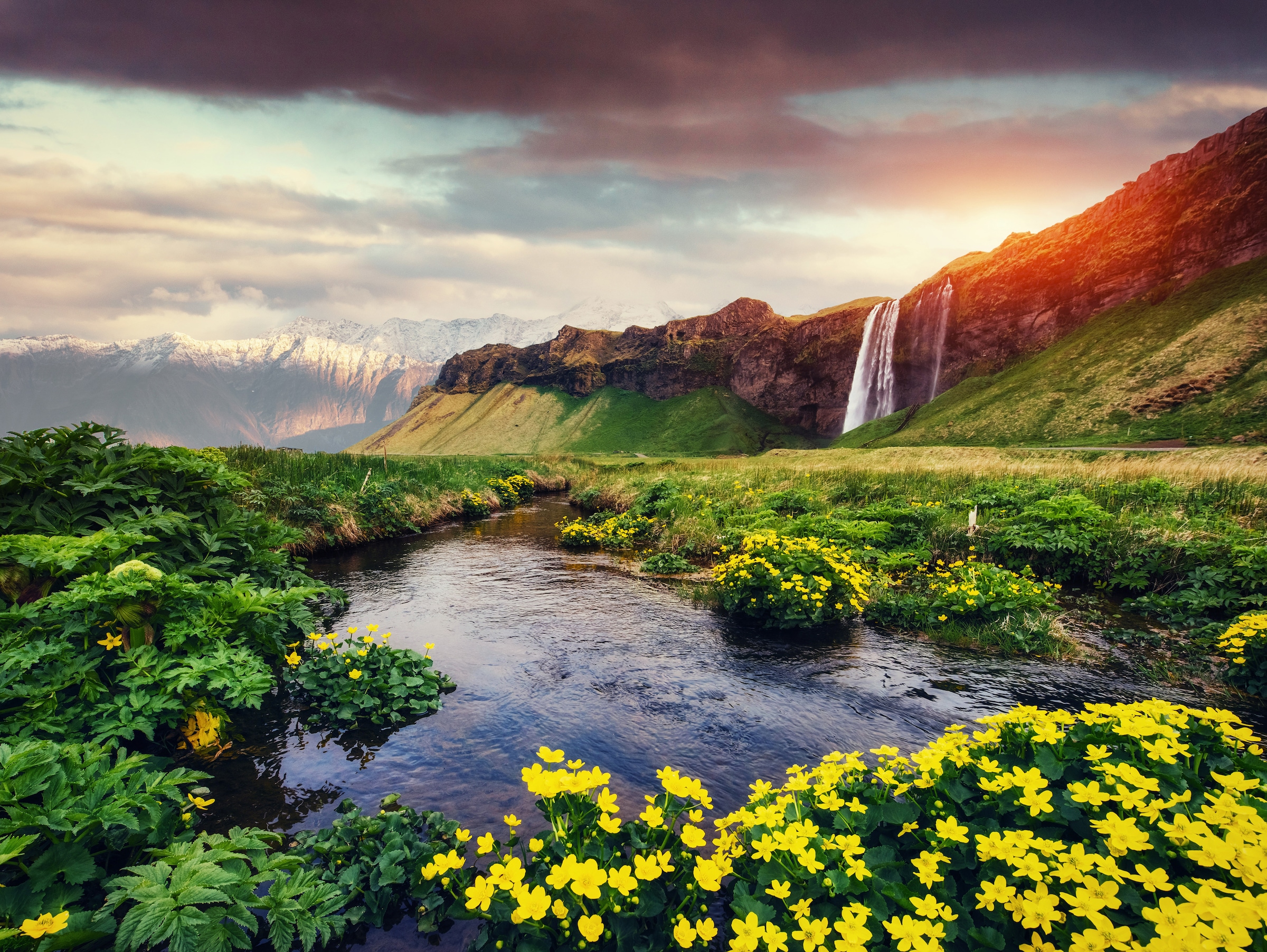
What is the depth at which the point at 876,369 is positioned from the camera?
9738 cm

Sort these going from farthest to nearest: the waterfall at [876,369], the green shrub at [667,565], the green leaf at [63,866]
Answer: the waterfall at [876,369] < the green shrub at [667,565] < the green leaf at [63,866]

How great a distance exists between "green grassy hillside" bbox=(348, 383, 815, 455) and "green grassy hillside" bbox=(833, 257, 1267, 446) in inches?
1664

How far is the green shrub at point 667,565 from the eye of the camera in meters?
13.9

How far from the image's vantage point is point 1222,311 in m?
58.8

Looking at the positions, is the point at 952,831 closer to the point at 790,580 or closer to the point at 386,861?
the point at 386,861

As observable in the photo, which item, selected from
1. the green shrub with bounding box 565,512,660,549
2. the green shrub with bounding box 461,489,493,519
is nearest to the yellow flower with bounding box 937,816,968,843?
the green shrub with bounding box 565,512,660,549

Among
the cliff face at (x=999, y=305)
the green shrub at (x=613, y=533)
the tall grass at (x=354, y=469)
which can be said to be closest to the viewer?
the green shrub at (x=613, y=533)

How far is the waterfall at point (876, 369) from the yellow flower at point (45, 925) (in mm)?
101909

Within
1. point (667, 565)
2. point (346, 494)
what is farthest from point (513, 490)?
point (667, 565)

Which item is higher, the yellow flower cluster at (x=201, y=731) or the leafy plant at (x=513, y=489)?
the yellow flower cluster at (x=201, y=731)

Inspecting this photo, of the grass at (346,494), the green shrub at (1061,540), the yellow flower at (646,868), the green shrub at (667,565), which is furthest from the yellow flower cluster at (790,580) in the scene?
the grass at (346,494)

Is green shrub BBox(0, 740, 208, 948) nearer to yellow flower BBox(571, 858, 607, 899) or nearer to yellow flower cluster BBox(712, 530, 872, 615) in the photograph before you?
yellow flower BBox(571, 858, 607, 899)

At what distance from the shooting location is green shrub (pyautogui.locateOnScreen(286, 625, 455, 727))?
6.36m

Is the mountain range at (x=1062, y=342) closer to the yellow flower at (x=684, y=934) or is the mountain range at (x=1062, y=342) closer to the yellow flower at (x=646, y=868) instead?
the yellow flower at (x=646, y=868)
